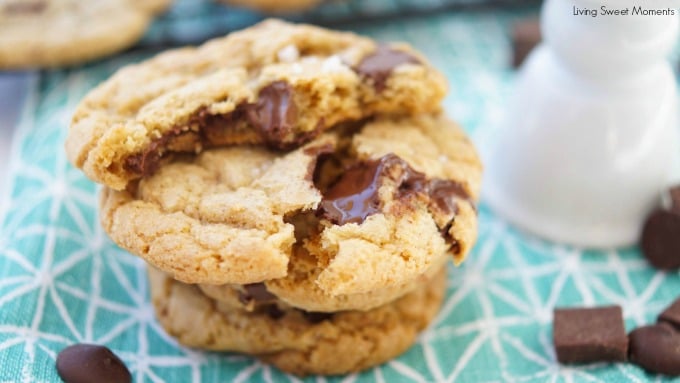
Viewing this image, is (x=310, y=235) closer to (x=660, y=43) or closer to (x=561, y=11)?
(x=561, y=11)

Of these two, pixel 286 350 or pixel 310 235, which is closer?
pixel 310 235

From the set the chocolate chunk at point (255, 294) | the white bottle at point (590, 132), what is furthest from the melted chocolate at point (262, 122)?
the white bottle at point (590, 132)

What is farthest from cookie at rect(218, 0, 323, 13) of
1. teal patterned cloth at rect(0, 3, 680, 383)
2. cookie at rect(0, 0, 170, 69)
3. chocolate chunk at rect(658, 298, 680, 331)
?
chocolate chunk at rect(658, 298, 680, 331)

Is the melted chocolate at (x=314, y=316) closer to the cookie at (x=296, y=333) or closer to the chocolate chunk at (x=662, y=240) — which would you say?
the cookie at (x=296, y=333)

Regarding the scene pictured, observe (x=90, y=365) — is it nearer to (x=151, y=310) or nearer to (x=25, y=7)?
(x=151, y=310)

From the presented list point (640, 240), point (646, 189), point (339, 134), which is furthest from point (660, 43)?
point (339, 134)

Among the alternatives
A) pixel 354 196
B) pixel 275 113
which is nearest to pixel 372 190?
pixel 354 196

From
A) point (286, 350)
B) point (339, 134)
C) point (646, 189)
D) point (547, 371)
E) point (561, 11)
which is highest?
point (561, 11)
